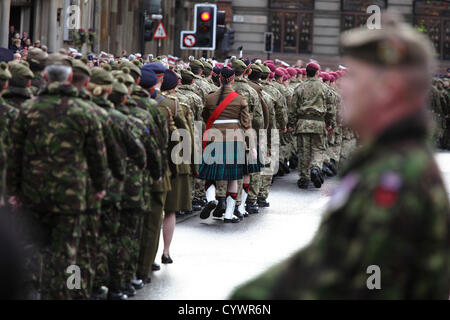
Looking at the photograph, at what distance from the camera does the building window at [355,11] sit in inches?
2293

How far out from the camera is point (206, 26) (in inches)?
931

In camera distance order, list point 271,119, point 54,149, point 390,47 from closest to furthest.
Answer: point 390,47
point 54,149
point 271,119

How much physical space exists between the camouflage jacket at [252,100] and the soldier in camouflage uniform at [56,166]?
23.9 feet

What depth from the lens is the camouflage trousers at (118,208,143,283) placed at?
8.22m

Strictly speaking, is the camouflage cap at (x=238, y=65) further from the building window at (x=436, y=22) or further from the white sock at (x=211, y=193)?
the building window at (x=436, y=22)

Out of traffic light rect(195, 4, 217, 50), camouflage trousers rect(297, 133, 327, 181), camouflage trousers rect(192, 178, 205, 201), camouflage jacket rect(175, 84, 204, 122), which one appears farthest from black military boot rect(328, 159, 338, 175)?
camouflage jacket rect(175, 84, 204, 122)

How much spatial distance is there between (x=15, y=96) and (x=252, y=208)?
668 cm

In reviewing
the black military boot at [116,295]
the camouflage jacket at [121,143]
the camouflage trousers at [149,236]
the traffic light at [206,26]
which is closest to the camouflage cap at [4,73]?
the camouflage jacket at [121,143]

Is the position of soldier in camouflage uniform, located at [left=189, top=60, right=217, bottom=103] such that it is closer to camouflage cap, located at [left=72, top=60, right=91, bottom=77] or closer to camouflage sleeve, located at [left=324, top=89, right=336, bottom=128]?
camouflage sleeve, located at [left=324, top=89, right=336, bottom=128]

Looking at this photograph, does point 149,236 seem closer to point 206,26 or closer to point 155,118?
point 155,118

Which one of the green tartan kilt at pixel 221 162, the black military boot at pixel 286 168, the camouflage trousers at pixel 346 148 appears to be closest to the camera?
the green tartan kilt at pixel 221 162

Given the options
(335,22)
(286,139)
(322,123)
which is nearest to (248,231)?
(322,123)

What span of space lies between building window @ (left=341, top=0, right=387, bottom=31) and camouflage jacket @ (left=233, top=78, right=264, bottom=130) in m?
44.5

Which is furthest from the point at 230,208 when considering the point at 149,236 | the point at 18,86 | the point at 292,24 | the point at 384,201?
the point at 292,24
